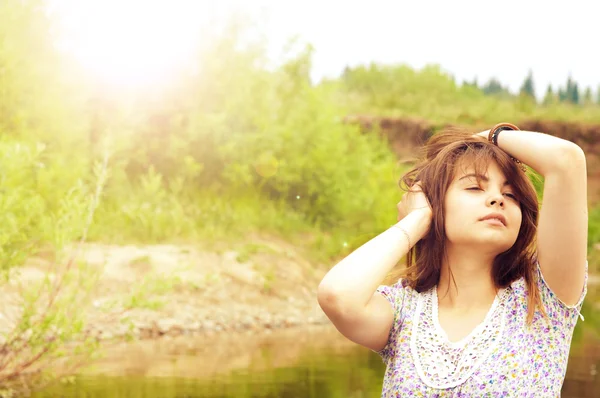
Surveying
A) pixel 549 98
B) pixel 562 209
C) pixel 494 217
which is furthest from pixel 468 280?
pixel 549 98

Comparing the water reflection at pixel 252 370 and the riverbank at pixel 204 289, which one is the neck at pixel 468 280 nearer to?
the water reflection at pixel 252 370

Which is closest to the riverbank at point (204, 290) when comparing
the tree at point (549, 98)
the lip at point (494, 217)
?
the lip at point (494, 217)

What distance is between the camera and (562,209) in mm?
1949

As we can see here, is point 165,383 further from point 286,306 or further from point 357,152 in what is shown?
point 357,152

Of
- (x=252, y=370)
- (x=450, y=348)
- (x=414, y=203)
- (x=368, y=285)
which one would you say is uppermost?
(x=414, y=203)

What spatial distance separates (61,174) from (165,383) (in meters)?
4.92

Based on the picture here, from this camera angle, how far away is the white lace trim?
1.95 metres

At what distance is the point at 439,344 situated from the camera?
2.02 m

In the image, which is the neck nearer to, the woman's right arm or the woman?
the woman

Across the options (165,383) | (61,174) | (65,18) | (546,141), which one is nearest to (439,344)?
(546,141)

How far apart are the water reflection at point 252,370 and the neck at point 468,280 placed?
5.12 meters

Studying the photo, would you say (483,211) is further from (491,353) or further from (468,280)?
(491,353)

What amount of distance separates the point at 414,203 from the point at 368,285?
0.97 ft

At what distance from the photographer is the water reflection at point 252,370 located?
23.6 ft
